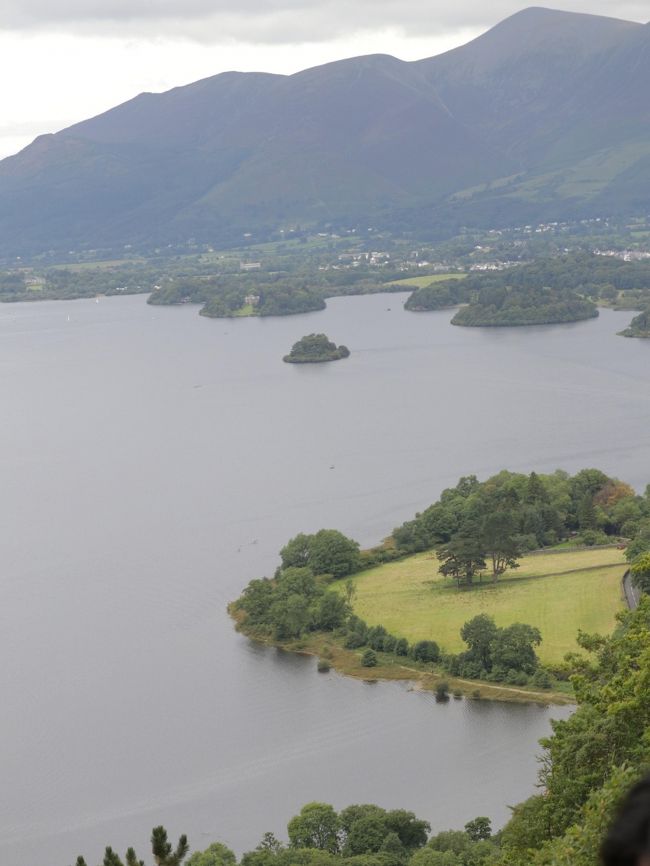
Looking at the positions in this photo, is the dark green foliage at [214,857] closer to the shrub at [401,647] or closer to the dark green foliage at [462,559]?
the shrub at [401,647]

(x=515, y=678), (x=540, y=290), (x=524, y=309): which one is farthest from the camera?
(x=540, y=290)

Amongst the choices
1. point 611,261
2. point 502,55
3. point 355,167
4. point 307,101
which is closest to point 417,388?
point 611,261

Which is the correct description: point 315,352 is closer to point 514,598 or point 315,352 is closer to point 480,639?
point 514,598

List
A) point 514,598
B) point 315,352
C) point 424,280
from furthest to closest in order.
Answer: point 424,280
point 315,352
point 514,598

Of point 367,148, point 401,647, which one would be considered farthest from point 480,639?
point 367,148

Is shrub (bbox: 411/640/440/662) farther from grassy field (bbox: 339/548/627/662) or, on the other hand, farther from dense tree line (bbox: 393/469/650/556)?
dense tree line (bbox: 393/469/650/556)

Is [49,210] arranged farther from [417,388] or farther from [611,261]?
[417,388]
